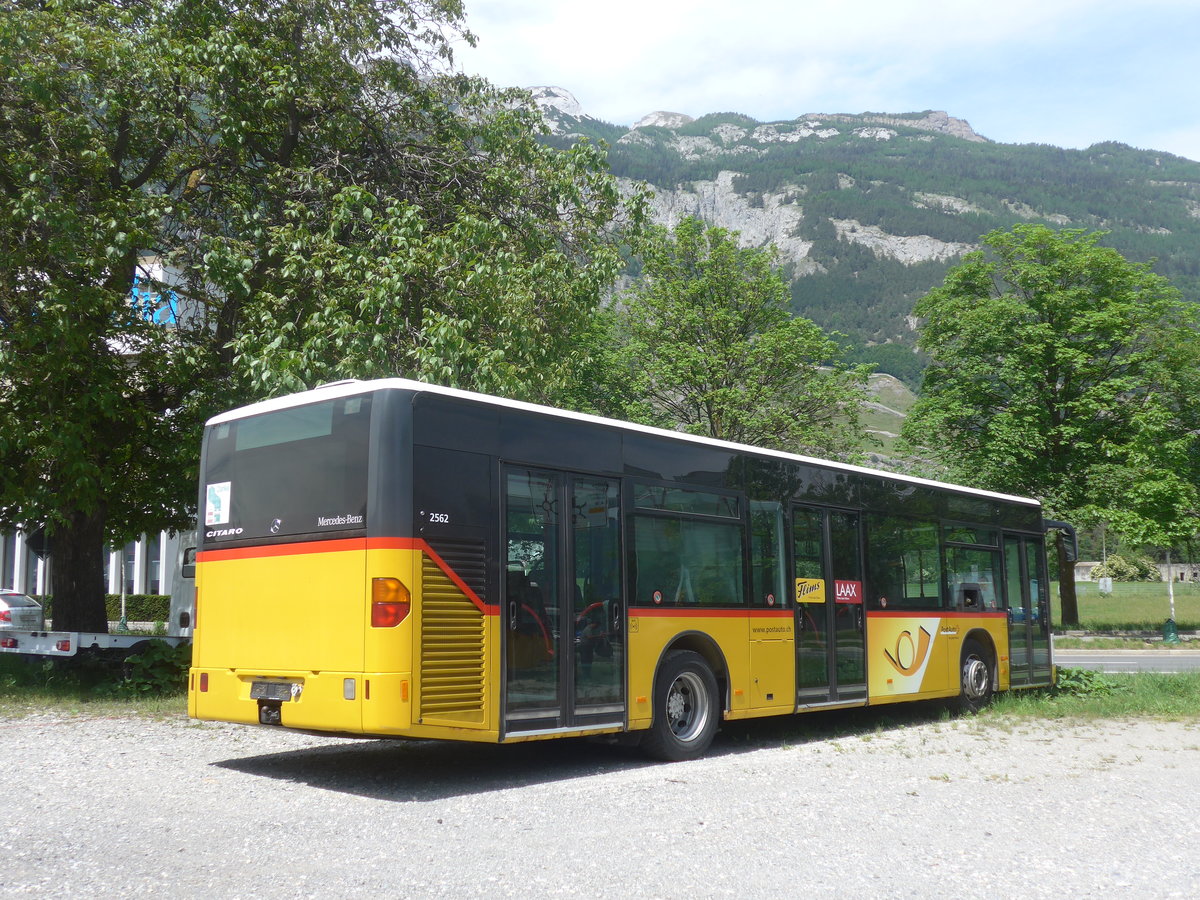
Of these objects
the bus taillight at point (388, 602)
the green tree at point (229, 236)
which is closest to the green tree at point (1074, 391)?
the green tree at point (229, 236)

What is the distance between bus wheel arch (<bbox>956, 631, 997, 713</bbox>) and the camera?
46.5 ft

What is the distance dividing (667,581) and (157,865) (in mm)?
5196

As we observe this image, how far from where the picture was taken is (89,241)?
42.1 feet

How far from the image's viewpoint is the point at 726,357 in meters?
33.1

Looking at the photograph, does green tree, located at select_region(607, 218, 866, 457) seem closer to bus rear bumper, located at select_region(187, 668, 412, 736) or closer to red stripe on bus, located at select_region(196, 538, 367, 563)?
red stripe on bus, located at select_region(196, 538, 367, 563)

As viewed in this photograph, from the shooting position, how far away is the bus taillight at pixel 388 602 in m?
7.64

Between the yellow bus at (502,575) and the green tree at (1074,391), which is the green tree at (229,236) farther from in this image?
the green tree at (1074,391)

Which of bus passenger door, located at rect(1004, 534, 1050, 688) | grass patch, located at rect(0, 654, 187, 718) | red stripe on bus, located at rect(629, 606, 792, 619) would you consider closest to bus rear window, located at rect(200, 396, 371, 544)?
red stripe on bus, located at rect(629, 606, 792, 619)

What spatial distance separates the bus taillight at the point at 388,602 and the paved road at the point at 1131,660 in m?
18.7

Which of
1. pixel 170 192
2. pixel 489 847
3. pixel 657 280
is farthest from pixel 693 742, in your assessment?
pixel 657 280

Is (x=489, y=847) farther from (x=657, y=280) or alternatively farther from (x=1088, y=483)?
(x=1088, y=483)

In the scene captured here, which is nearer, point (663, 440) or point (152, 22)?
point (663, 440)

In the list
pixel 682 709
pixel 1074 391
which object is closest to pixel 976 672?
pixel 682 709

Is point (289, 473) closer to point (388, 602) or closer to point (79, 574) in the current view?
point (388, 602)
